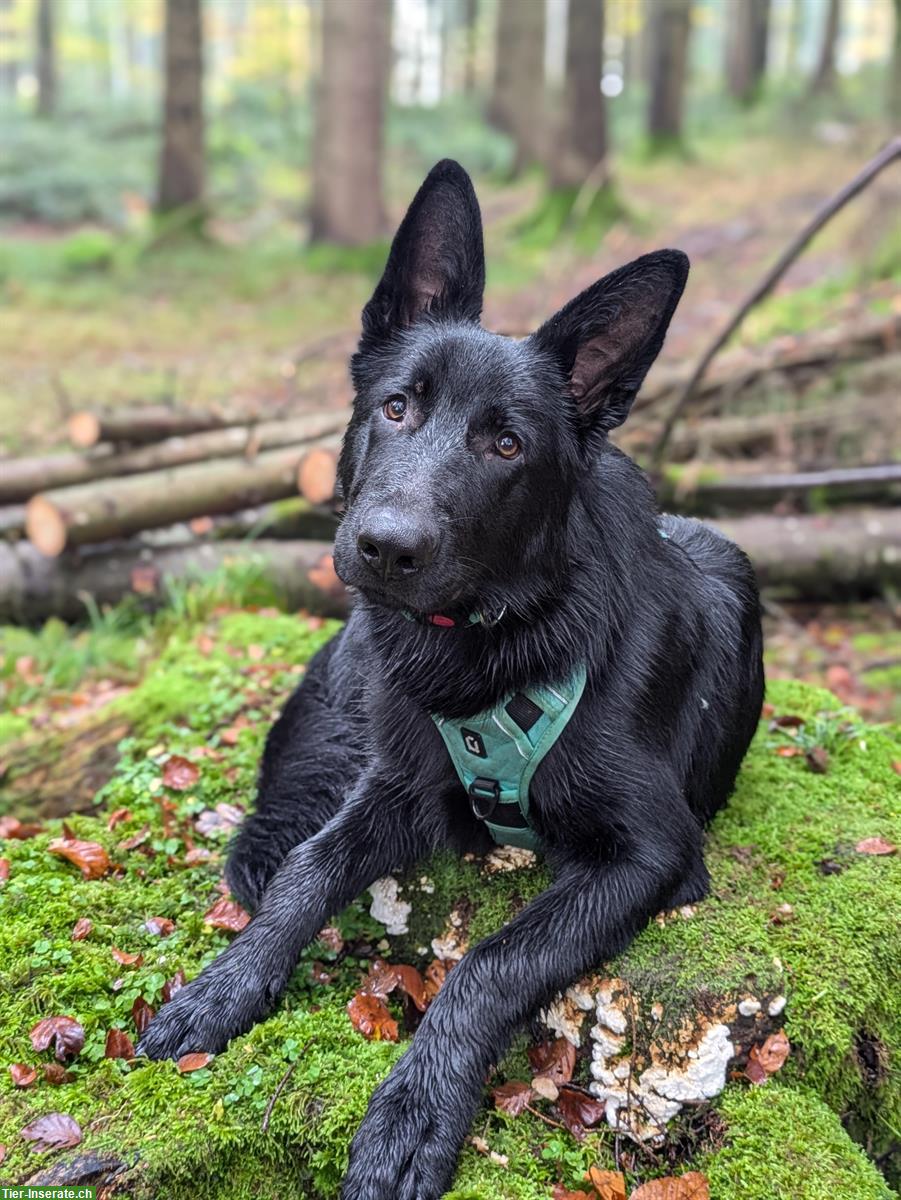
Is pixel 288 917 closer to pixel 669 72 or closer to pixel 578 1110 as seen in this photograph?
pixel 578 1110

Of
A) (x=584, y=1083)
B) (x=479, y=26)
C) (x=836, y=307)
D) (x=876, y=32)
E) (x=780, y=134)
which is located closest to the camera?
(x=584, y=1083)

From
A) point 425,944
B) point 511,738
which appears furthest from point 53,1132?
point 511,738

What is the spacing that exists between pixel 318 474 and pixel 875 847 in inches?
163

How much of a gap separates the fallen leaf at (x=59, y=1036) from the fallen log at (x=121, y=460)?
4.34 metres

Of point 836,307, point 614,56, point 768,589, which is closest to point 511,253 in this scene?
point 836,307

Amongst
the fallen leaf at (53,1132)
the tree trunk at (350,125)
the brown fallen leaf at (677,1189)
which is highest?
the tree trunk at (350,125)

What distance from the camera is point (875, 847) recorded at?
11.3 ft

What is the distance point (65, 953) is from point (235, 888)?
56cm

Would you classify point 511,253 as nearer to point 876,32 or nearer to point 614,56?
point 614,56

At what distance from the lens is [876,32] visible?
46.0 metres

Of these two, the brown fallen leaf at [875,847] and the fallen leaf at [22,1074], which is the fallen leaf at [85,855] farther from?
the brown fallen leaf at [875,847]

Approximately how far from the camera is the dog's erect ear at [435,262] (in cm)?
293

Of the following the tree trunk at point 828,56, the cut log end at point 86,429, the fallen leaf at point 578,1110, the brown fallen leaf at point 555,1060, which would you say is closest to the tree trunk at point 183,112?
the cut log end at point 86,429

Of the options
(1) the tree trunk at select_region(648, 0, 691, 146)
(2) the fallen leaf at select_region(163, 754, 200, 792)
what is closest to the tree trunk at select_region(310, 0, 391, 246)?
(1) the tree trunk at select_region(648, 0, 691, 146)
